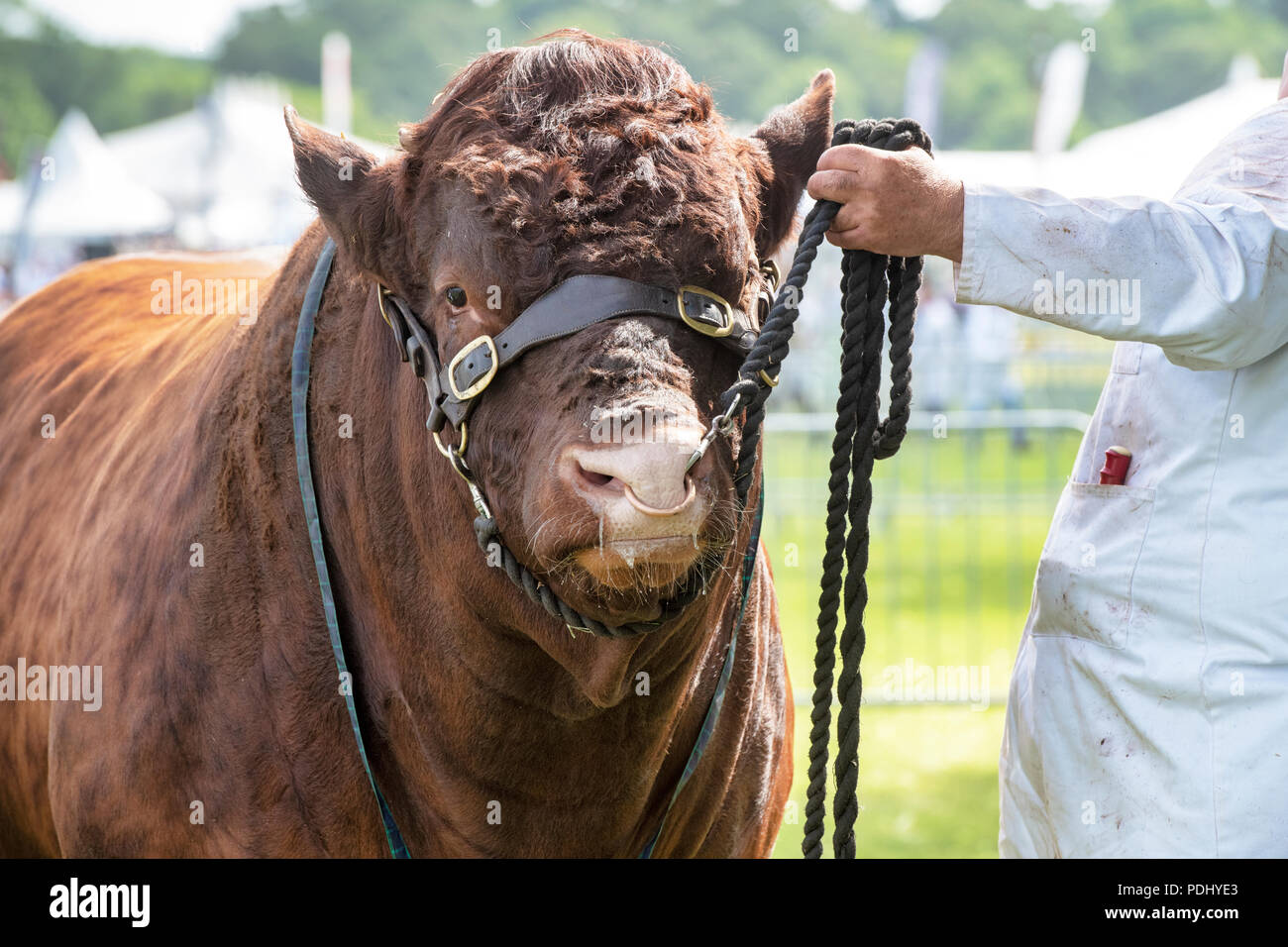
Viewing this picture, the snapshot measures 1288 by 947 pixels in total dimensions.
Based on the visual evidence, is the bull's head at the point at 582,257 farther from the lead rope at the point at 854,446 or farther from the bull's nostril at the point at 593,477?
the lead rope at the point at 854,446

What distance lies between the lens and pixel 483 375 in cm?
235

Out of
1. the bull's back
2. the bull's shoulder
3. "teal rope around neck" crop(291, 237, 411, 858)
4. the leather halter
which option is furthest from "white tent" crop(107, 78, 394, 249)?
the leather halter

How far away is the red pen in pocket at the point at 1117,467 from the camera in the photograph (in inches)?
105

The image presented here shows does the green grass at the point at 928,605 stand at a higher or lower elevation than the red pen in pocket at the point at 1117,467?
lower

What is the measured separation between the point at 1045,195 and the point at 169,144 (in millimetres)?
24625

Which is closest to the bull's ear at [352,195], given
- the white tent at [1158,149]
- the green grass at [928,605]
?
the green grass at [928,605]

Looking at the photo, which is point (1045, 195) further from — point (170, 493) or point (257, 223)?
point (257, 223)

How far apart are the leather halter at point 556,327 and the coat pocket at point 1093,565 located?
0.84m

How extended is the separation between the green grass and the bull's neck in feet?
11.2

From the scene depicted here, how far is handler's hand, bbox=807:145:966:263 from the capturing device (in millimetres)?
2363

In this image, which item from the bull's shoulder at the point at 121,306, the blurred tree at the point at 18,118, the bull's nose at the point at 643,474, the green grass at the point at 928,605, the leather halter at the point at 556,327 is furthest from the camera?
the blurred tree at the point at 18,118

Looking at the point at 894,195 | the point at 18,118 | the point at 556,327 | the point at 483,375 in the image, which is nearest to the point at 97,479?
the point at 483,375

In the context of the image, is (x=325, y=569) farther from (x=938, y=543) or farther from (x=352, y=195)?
(x=938, y=543)

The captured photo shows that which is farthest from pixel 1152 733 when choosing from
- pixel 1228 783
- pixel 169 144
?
pixel 169 144
